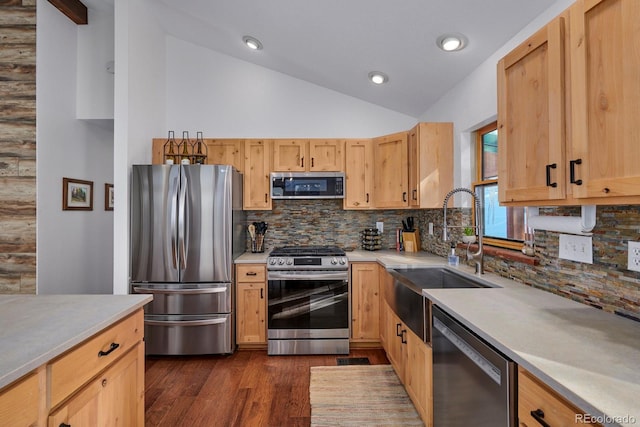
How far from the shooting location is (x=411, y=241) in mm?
3584

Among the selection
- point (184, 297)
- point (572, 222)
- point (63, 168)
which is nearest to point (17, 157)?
point (63, 168)

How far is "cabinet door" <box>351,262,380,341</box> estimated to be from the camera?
10.2 feet

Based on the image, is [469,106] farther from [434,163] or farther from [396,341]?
[396,341]

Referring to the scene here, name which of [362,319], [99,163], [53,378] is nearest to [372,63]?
[362,319]

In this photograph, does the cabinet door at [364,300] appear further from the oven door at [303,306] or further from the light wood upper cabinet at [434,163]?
the light wood upper cabinet at [434,163]

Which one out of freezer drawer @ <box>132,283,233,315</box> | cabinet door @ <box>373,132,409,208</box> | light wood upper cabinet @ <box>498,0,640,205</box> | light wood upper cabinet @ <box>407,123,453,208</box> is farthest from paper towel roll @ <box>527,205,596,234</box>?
freezer drawer @ <box>132,283,233,315</box>

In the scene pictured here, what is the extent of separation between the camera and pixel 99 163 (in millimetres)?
3695

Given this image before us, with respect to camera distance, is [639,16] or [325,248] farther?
[325,248]

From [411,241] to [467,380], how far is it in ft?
7.58

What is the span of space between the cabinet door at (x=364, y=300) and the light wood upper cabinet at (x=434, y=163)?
85cm

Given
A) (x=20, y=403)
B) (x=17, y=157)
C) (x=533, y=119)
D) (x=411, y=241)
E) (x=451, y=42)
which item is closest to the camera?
(x=20, y=403)

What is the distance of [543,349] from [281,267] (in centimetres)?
230

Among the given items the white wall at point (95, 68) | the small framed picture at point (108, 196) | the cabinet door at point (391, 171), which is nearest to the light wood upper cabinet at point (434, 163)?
the cabinet door at point (391, 171)

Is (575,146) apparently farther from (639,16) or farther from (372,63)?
(372,63)
